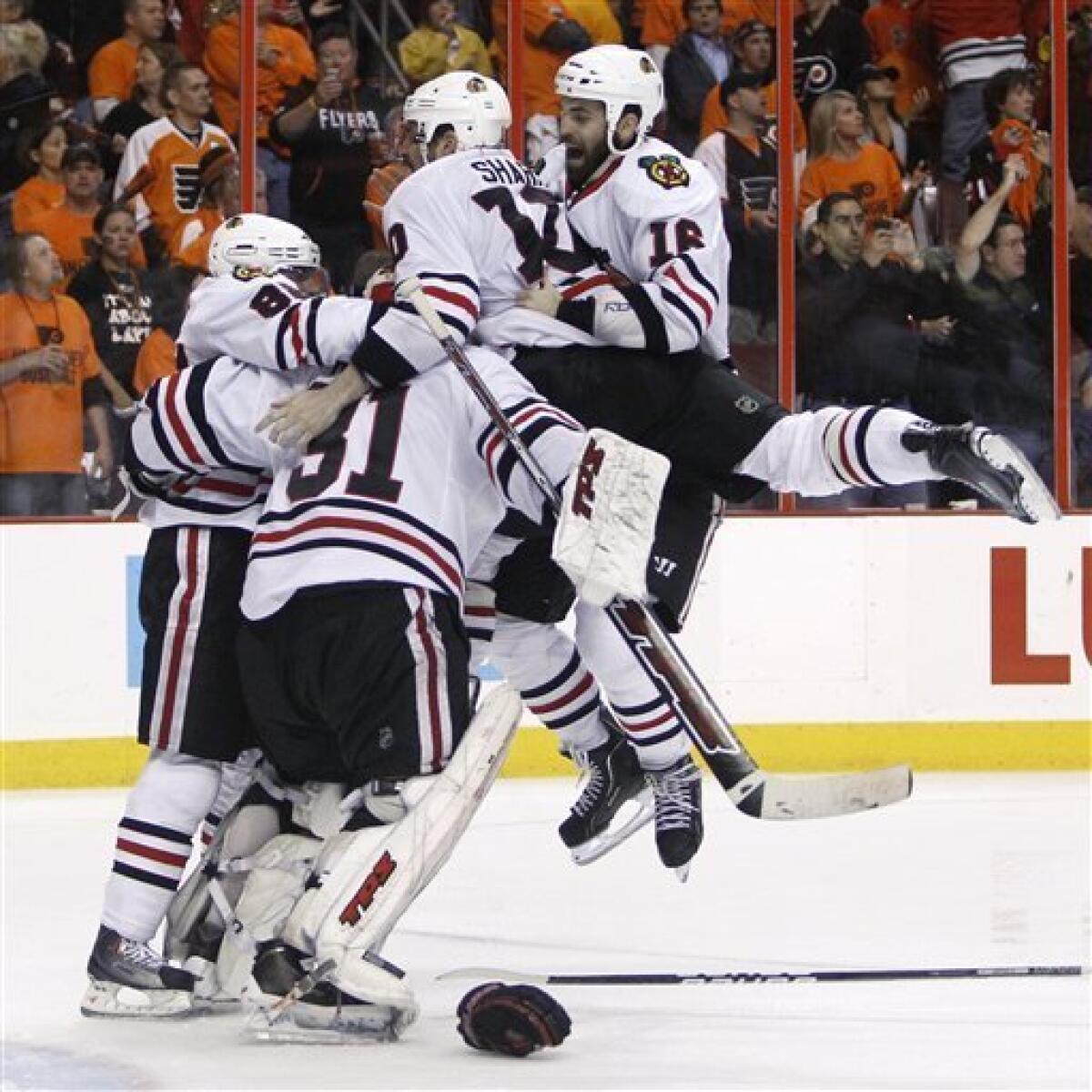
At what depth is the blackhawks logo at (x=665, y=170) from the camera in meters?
4.29

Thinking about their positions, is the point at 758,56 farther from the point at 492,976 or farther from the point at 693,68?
the point at 492,976

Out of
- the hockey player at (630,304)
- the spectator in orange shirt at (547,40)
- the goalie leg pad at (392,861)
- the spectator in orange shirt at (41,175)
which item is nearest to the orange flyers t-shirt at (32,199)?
the spectator in orange shirt at (41,175)

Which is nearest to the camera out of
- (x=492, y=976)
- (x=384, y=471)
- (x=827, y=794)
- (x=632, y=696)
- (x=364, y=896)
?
(x=364, y=896)

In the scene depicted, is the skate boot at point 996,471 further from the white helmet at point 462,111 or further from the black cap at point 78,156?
the black cap at point 78,156

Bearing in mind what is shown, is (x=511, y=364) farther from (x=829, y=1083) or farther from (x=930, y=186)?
(x=930, y=186)

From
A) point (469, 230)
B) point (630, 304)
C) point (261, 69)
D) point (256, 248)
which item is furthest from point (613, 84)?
point (261, 69)

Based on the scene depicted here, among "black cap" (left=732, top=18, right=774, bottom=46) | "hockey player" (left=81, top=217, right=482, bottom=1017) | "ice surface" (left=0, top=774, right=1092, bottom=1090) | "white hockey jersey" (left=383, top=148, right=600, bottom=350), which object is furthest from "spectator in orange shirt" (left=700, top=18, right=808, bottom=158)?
"hockey player" (left=81, top=217, right=482, bottom=1017)

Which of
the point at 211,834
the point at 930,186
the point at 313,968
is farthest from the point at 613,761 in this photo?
the point at 930,186

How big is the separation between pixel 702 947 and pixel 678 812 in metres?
0.29

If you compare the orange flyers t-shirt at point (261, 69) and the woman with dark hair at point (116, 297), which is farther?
the orange flyers t-shirt at point (261, 69)

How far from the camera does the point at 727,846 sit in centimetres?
565

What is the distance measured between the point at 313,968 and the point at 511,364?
100 cm

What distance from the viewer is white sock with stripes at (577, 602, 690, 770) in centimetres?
430

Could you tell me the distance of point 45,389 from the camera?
6.82m
